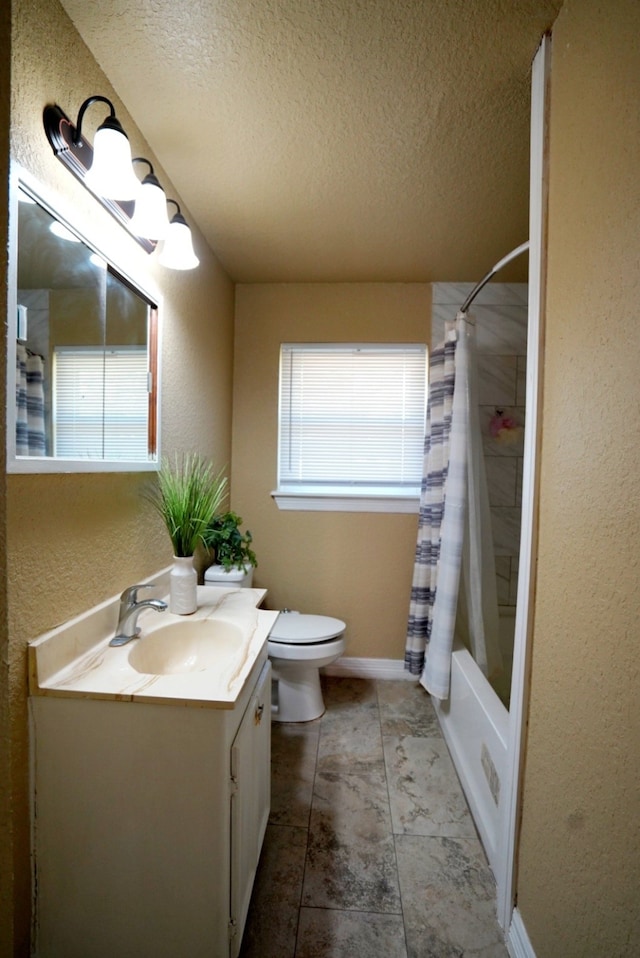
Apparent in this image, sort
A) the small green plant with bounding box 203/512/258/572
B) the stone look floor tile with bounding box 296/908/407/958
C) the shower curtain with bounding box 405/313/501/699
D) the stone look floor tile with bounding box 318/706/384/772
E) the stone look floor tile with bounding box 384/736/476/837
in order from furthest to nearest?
the small green plant with bounding box 203/512/258/572 < the shower curtain with bounding box 405/313/501/699 < the stone look floor tile with bounding box 318/706/384/772 < the stone look floor tile with bounding box 384/736/476/837 < the stone look floor tile with bounding box 296/908/407/958

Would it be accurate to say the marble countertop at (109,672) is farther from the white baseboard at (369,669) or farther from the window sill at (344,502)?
the white baseboard at (369,669)

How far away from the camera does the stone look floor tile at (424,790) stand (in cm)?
136

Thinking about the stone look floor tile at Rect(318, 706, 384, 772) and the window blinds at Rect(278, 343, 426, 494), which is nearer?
the stone look floor tile at Rect(318, 706, 384, 772)

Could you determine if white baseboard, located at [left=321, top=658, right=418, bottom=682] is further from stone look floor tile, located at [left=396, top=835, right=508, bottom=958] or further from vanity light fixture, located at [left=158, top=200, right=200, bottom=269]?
vanity light fixture, located at [left=158, top=200, right=200, bottom=269]

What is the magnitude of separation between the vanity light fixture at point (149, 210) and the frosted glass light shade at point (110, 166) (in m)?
0.13

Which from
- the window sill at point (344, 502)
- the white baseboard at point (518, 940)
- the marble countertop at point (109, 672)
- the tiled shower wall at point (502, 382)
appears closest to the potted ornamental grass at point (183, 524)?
the marble countertop at point (109, 672)

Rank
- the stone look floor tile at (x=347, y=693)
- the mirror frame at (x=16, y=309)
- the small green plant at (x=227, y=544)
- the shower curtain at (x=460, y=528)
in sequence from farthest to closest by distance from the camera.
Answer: the stone look floor tile at (x=347, y=693) < the small green plant at (x=227, y=544) < the shower curtain at (x=460, y=528) < the mirror frame at (x=16, y=309)

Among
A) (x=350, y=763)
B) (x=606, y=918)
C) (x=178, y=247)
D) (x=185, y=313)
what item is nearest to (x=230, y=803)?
(x=606, y=918)

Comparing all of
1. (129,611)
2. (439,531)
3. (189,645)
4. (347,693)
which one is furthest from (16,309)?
(347,693)

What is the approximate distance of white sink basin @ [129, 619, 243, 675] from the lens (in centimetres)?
116

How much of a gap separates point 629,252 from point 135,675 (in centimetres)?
134

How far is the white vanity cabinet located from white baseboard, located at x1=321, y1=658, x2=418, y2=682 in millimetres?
1474

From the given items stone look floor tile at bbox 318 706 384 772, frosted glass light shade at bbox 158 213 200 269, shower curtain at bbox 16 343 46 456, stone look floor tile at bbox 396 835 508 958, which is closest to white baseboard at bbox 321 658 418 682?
stone look floor tile at bbox 318 706 384 772

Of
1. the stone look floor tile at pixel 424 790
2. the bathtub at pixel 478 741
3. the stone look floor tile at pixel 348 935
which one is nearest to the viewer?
the stone look floor tile at pixel 348 935
